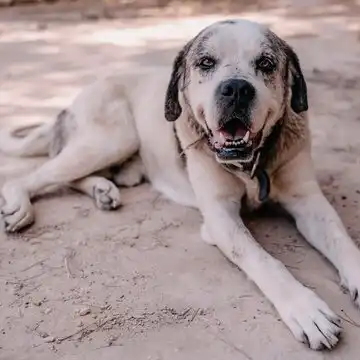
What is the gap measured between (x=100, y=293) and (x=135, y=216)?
2.13 ft

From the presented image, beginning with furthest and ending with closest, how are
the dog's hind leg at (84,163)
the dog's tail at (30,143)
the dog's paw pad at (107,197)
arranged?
the dog's tail at (30,143) < the dog's hind leg at (84,163) < the dog's paw pad at (107,197)

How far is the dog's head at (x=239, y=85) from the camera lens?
2.85 meters

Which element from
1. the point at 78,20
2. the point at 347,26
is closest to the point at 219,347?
the point at 347,26

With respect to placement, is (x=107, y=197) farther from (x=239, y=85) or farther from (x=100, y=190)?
(x=239, y=85)

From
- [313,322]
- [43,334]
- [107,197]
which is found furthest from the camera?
[107,197]

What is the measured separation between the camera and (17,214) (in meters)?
3.33

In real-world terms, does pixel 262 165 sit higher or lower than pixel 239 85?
lower

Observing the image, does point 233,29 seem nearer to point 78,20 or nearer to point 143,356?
point 143,356

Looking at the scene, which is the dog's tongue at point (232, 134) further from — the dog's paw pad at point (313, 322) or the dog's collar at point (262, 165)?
the dog's paw pad at point (313, 322)

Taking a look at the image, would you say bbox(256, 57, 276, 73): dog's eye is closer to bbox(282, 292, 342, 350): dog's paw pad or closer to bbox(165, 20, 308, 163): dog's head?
bbox(165, 20, 308, 163): dog's head

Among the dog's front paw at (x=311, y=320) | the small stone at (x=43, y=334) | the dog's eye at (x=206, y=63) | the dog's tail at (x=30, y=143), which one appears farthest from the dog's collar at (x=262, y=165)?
the dog's tail at (x=30, y=143)

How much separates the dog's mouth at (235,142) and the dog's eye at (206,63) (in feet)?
0.79

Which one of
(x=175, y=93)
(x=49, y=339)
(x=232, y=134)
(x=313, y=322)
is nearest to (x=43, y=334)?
(x=49, y=339)

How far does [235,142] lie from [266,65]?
0.98ft
